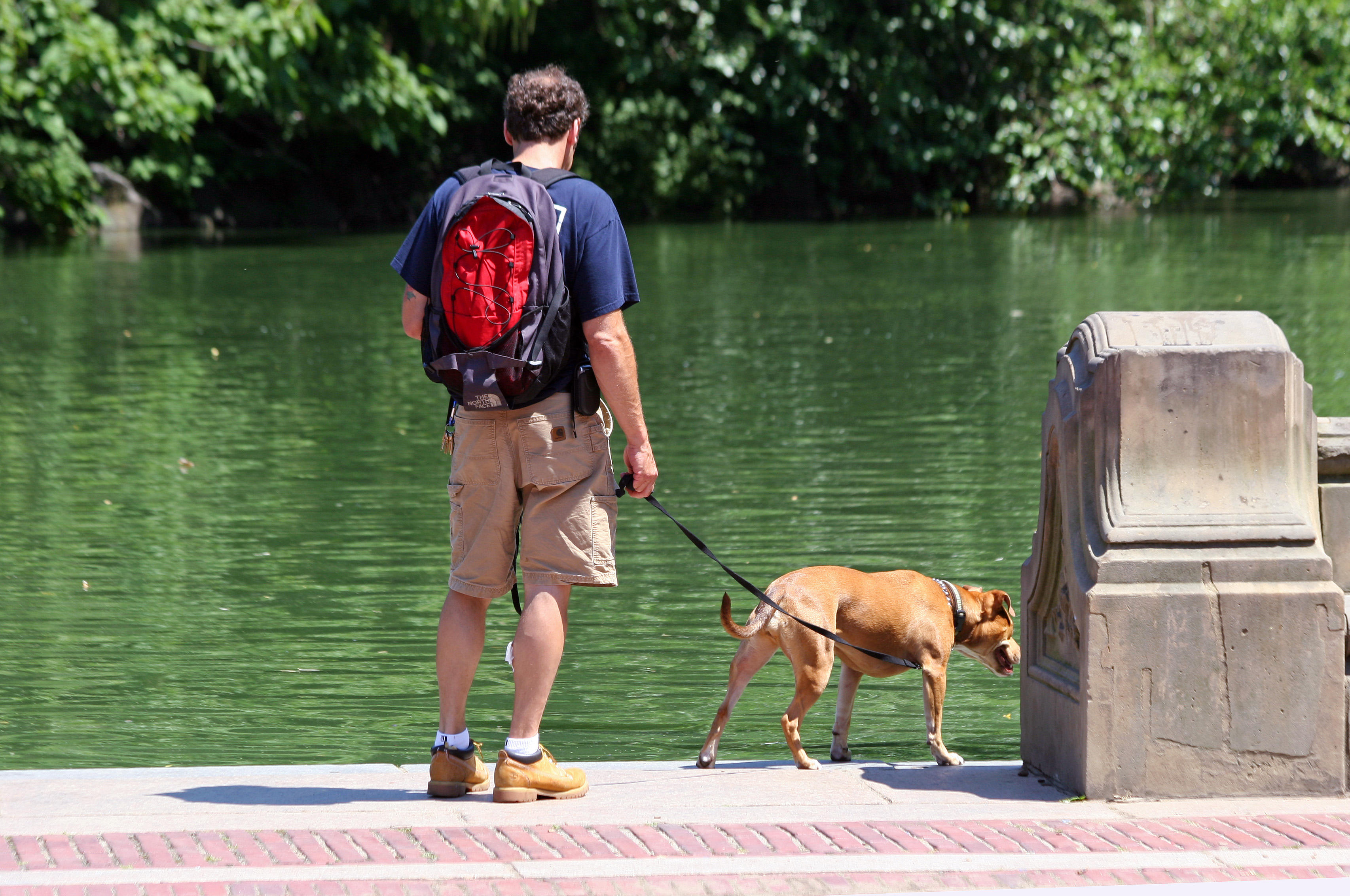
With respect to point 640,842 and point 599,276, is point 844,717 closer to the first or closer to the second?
point 640,842

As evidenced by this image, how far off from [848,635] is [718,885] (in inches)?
64.1

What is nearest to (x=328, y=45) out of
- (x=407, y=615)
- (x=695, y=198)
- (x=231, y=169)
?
(x=231, y=169)

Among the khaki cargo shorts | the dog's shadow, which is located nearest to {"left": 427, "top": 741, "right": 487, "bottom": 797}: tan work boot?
the khaki cargo shorts

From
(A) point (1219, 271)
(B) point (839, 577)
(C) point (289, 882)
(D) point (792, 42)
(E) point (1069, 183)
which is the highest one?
(D) point (792, 42)

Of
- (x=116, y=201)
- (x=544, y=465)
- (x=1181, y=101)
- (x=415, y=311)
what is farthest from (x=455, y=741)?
(x=1181, y=101)

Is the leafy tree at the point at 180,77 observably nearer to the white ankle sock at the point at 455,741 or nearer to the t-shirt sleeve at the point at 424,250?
the t-shirt sleeve at the point at 424,250

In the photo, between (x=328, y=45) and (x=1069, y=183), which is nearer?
(x=328, y=45)

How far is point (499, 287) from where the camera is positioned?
4.38m

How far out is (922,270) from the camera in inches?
896

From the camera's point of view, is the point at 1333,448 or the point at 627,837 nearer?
the point at 627,837

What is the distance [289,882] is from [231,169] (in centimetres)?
3509

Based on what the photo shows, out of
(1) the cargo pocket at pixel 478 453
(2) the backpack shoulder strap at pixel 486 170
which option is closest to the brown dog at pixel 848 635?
(1) the cargo pocket at pixel 478 453

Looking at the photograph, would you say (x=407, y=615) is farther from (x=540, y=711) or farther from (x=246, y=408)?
(x=246, y=408)

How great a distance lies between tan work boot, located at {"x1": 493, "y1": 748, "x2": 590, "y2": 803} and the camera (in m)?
4.57
